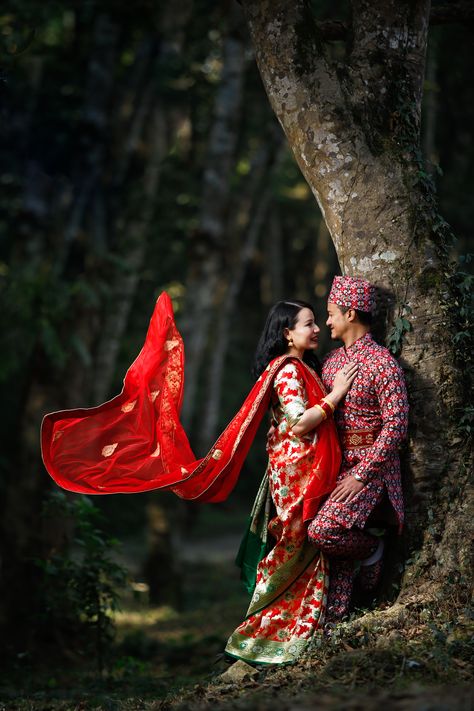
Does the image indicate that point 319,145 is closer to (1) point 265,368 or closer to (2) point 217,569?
(1) point 265,368

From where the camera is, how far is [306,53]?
5676 millimetres

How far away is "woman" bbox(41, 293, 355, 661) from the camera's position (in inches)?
201

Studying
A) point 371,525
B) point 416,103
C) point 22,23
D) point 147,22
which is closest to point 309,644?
point 371,525

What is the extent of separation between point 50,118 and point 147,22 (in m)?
2.20

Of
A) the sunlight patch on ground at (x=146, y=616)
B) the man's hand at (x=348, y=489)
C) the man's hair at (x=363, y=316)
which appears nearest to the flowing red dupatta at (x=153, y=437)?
the man's hand at (x=348, y=489)

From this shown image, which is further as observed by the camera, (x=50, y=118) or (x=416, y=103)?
(x=50, y=118)

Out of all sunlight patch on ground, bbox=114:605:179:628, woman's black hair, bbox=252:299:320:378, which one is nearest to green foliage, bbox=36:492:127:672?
woman's black hair, bbox=252:299:320:378

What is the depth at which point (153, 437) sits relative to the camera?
227 inches

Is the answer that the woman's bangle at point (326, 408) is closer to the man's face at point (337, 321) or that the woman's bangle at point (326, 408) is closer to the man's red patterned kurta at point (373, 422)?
the man's red patterned kurta at point (373, 422)

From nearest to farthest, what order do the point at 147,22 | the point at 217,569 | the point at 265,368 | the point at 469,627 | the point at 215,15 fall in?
the point at 469,627, the point at 265,368, the point at 147,22, the point at 215,15, the point at 217,569

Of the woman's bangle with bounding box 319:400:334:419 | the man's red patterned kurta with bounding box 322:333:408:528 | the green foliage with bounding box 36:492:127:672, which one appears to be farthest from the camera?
the green foliage with bounding box 36:492:127:672

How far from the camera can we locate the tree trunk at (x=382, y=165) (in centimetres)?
521

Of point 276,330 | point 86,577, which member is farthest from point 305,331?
point 86,577

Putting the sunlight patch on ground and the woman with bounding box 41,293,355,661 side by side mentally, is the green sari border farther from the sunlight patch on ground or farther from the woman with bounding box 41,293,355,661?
the sunlight patch on ground
